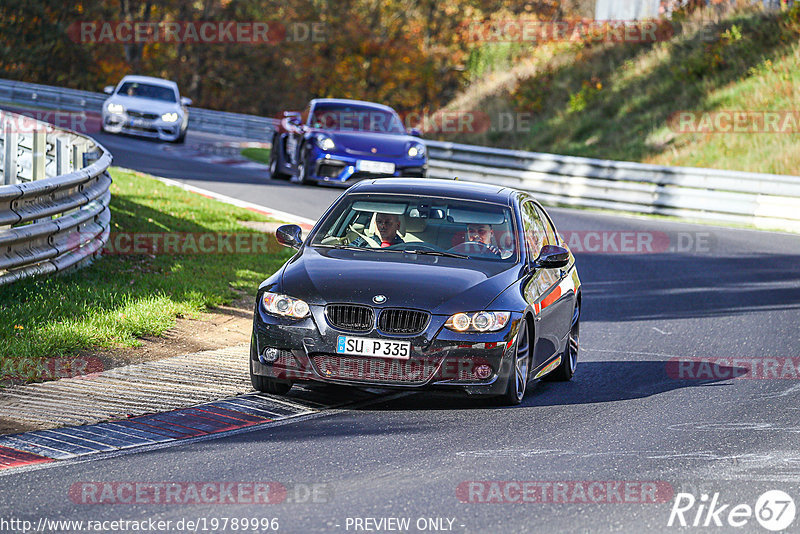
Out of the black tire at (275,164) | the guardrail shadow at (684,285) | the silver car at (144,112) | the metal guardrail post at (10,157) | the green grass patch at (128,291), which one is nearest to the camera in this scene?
the green grass patch at (128,291)

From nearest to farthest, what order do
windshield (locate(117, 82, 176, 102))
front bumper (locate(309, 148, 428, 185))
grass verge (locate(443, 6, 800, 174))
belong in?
front bumper (locate(309, 148, 428, 185))
grass verge (locate(443, 6, 800, 174))
windshield (locate(117, 82, 176, 102))

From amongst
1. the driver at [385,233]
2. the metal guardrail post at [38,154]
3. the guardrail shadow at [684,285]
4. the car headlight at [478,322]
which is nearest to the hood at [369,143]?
the guardrail shadow at [684,285]

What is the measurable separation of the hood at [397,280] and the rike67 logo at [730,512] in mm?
2356

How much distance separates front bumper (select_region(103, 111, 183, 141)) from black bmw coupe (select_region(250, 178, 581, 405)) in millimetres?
23393

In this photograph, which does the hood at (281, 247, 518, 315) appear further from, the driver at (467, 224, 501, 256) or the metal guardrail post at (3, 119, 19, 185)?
the metal guardrail post at (3, 119, 19, 185)

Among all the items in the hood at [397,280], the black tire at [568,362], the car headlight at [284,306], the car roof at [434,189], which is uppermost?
the car roof at [434,189]

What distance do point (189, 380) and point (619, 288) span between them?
7.61 meters

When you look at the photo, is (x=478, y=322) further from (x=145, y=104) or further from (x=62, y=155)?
(x=145, y=104)

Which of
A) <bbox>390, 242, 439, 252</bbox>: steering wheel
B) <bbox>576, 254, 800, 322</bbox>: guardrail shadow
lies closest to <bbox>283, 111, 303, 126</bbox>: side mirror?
<bbox>576, 254, 800, 322</bbox>: guardrail shadow

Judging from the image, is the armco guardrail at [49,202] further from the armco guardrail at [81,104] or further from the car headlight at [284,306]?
the armco guardrail at [81,104]

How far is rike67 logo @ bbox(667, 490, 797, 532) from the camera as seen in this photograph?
18.5ft

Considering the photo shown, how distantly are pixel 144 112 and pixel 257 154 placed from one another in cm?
Result: 370

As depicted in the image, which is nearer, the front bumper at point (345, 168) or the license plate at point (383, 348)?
the license plate at point (383, 348)

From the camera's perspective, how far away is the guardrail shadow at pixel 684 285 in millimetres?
13617
